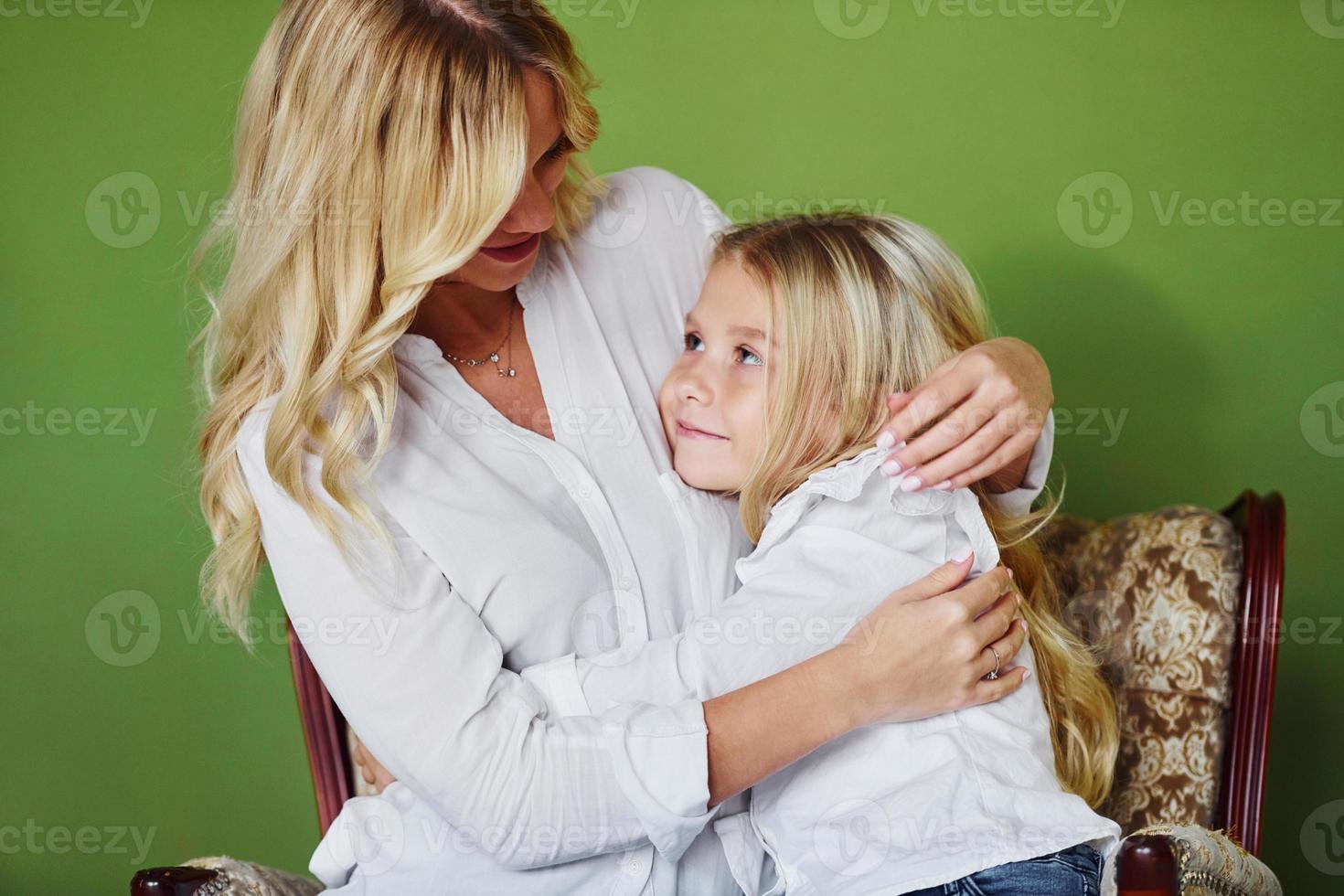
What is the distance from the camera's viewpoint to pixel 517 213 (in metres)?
1.51

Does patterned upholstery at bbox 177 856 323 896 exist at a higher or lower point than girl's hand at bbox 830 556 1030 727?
lower

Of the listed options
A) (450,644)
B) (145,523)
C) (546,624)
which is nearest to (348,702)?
(450,644)

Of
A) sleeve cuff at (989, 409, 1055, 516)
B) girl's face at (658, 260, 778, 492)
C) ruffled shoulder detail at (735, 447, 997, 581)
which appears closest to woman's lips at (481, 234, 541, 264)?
girl's face at (658, 260, 778, 492)

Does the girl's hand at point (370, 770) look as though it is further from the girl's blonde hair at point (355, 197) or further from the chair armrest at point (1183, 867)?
the chair armrest at point (1183, 867)

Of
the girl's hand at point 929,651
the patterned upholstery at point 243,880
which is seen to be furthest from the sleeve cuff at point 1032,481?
the patterned upholstery at point 243,880

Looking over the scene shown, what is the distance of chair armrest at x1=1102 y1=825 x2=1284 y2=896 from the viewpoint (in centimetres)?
131

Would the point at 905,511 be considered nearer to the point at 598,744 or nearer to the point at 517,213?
the point at 598,744

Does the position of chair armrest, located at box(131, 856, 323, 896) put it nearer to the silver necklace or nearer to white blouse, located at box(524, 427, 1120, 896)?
white blouse, located at box(524, 427, 1120, 896)

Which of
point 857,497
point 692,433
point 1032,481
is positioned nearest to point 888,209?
point 1032,481

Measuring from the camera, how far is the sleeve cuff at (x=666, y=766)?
1.33 metres

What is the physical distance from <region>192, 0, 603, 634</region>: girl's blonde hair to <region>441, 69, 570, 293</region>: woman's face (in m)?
0.06

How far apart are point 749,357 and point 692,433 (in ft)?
0.42

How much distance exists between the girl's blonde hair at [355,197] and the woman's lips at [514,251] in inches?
5.1

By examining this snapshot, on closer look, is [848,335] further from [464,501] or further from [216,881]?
[216,881]
